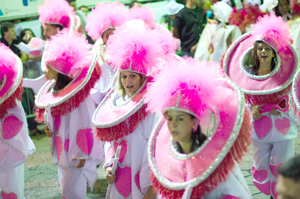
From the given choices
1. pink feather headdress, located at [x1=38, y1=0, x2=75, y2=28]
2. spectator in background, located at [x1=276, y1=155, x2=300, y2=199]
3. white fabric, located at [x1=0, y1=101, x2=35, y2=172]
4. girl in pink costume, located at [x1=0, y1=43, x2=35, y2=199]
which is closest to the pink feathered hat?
girl in pink costume, located at [x1=0, y1=43, x2=35, y2=199]

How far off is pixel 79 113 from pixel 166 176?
1.79m

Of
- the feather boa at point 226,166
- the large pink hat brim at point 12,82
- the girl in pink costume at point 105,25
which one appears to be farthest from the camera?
the girl in pink costume at point 105,25

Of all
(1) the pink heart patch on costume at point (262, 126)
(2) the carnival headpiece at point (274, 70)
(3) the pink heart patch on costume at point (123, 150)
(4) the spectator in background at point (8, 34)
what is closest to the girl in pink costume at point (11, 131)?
(3) the pink heart patch on costume at point (123, 150)

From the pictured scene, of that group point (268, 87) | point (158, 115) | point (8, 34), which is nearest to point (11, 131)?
point (158, 115)

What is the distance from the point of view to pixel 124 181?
9.68ft

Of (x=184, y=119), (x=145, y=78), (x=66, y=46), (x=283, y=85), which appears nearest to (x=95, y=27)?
(x=66, y=46)

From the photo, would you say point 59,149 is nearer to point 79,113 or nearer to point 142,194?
point 79,113

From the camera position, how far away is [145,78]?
9.68ft

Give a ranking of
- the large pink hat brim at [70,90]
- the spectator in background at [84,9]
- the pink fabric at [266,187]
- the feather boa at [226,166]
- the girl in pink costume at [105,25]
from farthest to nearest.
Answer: the spectator in background at [84,9] → the girl in pink costume at [105,25] → the pink fabric at [266,187] → the large pink hat brim at [70,90] → the feather boa at [226,166]

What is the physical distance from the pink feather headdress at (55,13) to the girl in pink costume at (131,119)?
8.53 feet

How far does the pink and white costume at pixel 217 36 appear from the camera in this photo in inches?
280

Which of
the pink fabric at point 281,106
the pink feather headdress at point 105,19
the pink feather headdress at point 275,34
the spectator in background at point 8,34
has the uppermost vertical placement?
the pink feather headdress at point 275,34

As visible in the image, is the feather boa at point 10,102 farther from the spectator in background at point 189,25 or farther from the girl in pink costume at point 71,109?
the spectator in background at point 189,25

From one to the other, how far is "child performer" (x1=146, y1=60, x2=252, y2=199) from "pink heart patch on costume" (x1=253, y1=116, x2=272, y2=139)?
1682 mm
